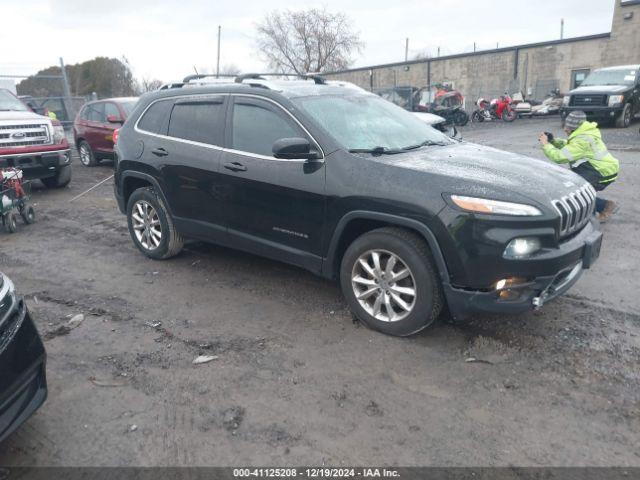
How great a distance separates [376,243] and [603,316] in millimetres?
1947

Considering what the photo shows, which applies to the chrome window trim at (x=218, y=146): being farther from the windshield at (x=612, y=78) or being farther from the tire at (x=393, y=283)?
the windshield at (x=612, y=78)

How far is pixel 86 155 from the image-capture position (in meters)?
13.1

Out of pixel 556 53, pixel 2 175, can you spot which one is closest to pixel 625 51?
pixel 556 53

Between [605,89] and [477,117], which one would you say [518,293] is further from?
[477,117]

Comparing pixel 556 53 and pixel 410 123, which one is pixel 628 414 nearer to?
pixel 410 123

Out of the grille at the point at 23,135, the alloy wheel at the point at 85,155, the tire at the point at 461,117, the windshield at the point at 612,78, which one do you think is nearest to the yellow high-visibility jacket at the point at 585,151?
the grille at the point at 23,135

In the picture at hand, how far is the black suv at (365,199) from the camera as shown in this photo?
341cm

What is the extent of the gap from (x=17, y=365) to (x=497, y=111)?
24.4 metres

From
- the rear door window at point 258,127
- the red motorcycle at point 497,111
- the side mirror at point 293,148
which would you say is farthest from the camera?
the red motorcycle at point 497,111

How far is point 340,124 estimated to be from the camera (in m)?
4.31

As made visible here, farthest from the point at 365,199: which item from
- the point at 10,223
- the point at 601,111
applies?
the point at 601,111

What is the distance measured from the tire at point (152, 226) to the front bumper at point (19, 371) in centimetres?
267

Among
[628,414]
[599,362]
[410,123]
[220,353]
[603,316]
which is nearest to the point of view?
[628,414]

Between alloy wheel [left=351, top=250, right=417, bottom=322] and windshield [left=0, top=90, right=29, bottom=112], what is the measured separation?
896cm
